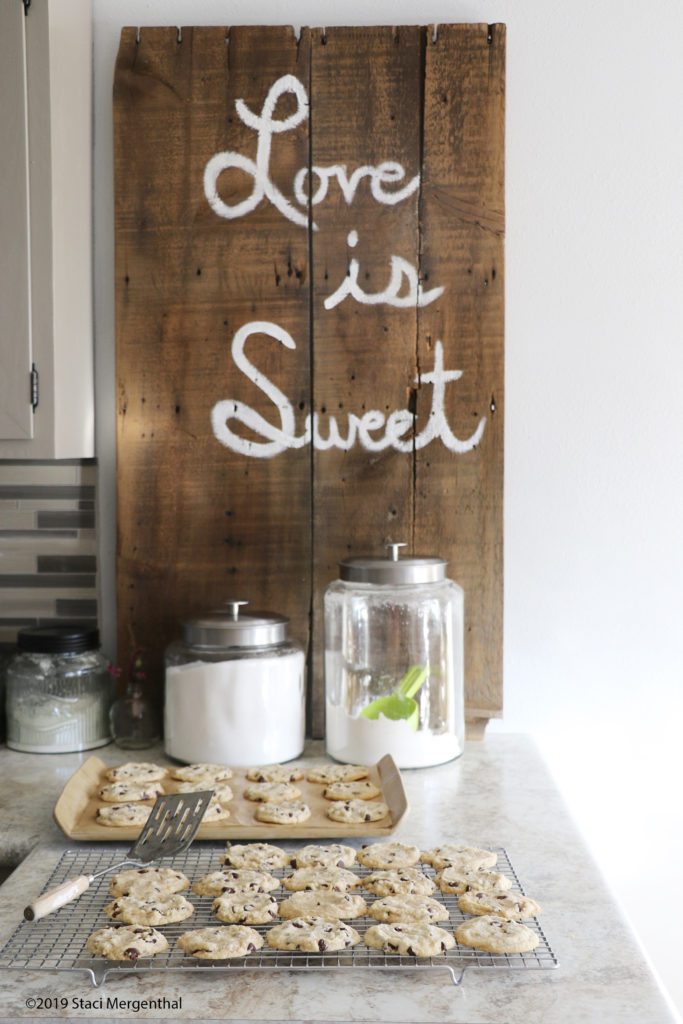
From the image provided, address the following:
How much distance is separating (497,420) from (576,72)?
2.17ft

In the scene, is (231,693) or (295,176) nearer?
(231,693)

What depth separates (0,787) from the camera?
164 cm

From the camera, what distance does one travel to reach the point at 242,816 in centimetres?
148

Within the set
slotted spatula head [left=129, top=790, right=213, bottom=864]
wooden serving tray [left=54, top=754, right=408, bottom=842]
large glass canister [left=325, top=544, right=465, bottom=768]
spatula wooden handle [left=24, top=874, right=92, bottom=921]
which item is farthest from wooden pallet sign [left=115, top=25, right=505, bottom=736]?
spatula wooden handle [left=24, top=874, right=92, bottom=921]

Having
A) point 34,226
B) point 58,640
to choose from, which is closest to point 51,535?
point 58,640

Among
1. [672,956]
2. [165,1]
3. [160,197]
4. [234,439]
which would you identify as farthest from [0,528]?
[672,956]

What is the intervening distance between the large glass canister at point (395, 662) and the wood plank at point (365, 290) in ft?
0.41

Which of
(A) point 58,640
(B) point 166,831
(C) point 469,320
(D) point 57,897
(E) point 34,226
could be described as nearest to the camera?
(D) point 57,897

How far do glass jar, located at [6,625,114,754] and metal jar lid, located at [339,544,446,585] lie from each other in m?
0.51

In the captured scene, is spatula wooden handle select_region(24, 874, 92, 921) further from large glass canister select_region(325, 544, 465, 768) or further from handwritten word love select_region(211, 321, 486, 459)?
handwritten word love select_region(211, 321, 486, 459)

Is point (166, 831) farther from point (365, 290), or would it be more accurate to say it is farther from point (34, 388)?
point (365, 290)

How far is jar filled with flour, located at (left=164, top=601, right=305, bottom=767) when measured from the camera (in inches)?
67.7

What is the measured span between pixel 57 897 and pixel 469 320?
1.23 m

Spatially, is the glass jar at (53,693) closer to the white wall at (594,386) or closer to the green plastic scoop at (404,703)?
the green plastic scoop at (404,703)
